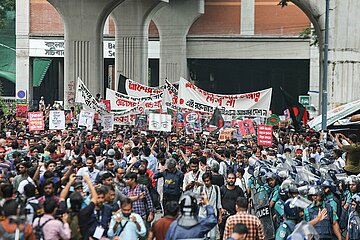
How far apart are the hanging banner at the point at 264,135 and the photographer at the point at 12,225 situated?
48.0 feet

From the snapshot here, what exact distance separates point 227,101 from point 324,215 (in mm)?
16785

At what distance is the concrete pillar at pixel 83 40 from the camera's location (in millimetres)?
45156

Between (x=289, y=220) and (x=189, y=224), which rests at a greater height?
(x=189, y=224)

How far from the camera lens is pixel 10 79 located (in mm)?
66500

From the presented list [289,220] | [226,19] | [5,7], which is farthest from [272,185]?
[5,7]

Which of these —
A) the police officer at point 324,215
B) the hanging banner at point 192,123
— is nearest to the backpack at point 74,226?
the police officer at point 324,215

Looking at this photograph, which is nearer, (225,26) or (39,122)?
(39,122)

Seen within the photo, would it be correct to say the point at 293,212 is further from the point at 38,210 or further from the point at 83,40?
the point at 83,40

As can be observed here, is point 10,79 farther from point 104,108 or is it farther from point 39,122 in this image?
point 39,122

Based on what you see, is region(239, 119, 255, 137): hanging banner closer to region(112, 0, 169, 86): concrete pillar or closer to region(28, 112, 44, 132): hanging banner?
region(28, 112, 44, 132): hanging banner

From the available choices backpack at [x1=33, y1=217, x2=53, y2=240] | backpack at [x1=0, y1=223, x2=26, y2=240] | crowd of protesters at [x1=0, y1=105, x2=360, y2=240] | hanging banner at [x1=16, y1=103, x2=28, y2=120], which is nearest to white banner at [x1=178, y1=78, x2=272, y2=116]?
crowd of protesters at [x1=0, y1=105, x2=360, y2=240]

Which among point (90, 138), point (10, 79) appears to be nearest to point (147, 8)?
point (10, 79)

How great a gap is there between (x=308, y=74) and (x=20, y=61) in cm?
1921

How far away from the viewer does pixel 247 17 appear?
63.2 m
